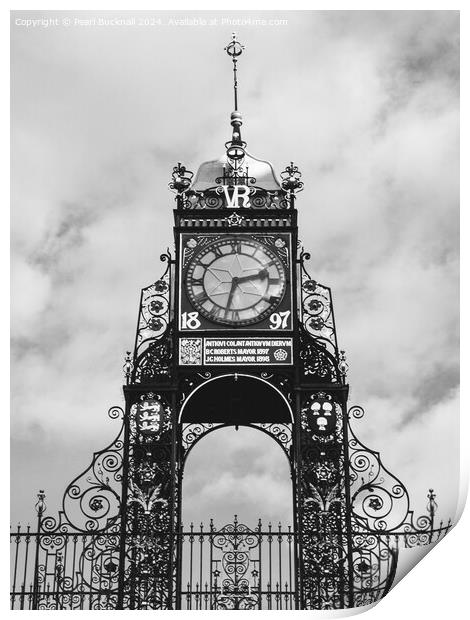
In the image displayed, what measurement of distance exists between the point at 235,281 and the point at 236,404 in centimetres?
153

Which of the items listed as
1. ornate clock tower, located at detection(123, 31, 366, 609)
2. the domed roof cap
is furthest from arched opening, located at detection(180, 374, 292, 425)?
the domed roof cap

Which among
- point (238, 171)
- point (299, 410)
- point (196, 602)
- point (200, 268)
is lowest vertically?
point (196, 602)

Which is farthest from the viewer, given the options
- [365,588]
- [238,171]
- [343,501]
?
[238,171]

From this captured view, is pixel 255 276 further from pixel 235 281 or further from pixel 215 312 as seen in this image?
pixel 215 312

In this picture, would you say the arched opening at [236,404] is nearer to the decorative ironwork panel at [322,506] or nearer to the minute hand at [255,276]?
the decorative ironwork panel at [322,506]

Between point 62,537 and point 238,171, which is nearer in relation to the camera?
point 62,537

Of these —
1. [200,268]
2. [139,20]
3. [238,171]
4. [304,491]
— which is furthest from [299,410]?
[139,20]

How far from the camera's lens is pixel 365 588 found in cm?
1530

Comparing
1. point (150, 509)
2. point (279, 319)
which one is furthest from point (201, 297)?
point (150, 509)

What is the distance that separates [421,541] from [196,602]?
2429 millimetres

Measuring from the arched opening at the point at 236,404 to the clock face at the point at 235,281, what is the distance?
825 mm

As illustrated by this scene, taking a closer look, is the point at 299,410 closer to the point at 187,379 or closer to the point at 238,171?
the point at 187,379

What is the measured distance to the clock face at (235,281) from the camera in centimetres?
1730

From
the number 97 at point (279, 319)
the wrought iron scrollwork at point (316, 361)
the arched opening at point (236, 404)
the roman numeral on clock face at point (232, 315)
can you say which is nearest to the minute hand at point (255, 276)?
the roman numeral on clock face at point (232, 315)
